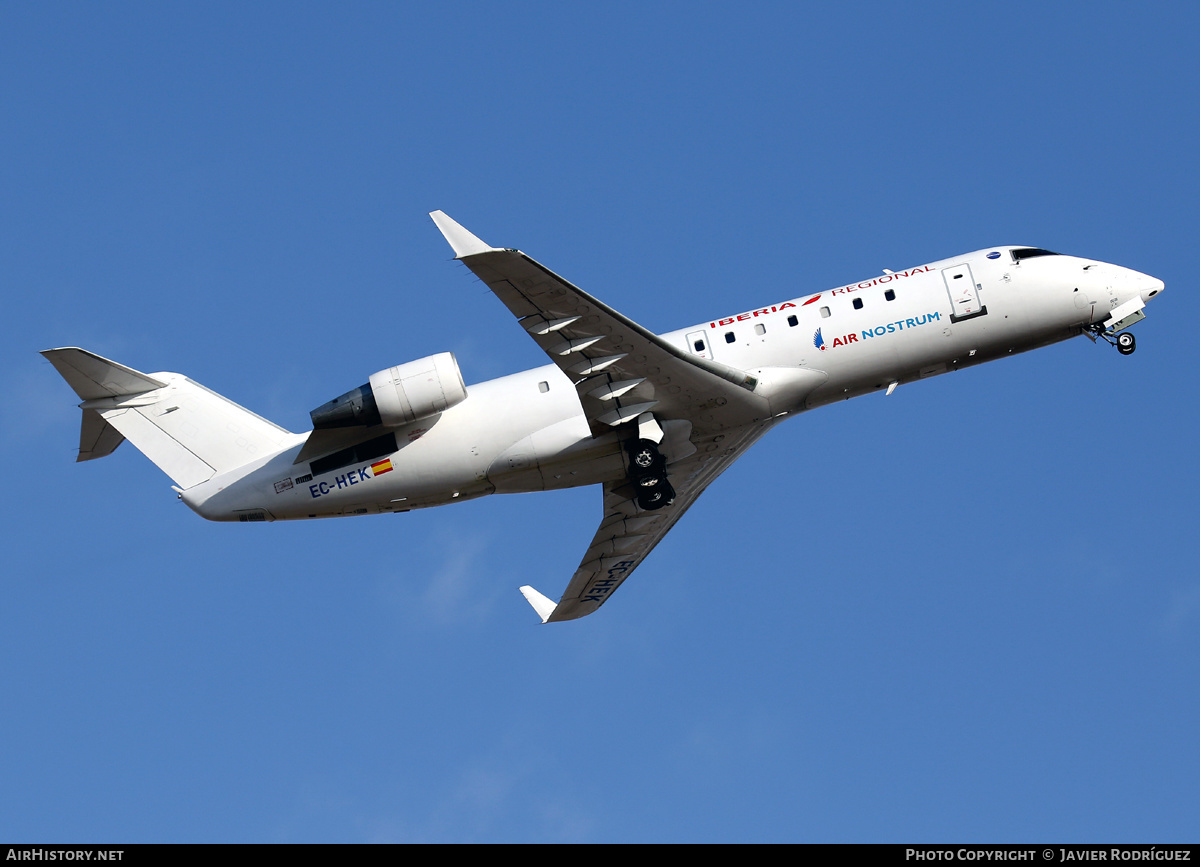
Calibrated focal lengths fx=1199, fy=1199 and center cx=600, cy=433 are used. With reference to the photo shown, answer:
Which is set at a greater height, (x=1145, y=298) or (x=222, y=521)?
(x=1145, y=298)

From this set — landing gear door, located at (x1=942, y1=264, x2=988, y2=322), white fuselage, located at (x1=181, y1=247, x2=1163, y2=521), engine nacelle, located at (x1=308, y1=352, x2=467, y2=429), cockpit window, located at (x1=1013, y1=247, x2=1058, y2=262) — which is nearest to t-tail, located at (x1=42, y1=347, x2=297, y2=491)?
white fuselage, located at (x1=181, y1=247, x2=1163, y2=521)

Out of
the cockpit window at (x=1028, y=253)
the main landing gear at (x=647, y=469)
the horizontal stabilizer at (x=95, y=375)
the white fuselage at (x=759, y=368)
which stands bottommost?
the main landing gear at (x=647, y=469)

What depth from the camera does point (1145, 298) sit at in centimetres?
2725

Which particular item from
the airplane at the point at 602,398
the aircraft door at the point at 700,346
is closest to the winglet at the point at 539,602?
the airplane at the point at 602,398

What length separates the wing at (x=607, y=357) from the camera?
23047 mm

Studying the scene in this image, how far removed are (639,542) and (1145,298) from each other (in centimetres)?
1357

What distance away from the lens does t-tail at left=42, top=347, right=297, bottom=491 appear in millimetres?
27422

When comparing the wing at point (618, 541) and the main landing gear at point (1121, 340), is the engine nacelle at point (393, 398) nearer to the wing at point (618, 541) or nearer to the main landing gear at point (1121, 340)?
the wing at point (618, 541)

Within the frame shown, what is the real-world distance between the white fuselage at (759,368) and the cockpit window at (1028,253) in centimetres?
15

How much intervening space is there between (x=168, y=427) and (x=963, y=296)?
18.3 m

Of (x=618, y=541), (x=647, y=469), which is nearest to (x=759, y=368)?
(x=647, y=469)
